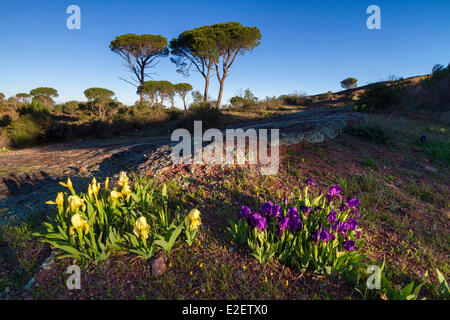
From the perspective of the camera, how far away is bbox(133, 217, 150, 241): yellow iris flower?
5.57 ft

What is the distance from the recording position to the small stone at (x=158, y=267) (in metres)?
1.78

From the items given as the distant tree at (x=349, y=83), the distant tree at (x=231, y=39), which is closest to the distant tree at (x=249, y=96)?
the distant tree at (x=231, y=39)

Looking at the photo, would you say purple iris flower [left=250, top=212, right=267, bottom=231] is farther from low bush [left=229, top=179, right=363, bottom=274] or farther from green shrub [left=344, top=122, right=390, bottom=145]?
green shrub [left=344, top=122, right=390, bottom=145]

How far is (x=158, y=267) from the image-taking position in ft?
5.99

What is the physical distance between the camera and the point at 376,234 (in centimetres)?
233

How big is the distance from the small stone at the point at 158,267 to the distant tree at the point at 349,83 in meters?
42.6

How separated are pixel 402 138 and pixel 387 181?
3.27 m

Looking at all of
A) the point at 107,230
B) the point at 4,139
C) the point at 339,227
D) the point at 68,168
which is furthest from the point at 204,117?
the point at 339,227

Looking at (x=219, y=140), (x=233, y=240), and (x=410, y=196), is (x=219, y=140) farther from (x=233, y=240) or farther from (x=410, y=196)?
(x=410, y=196)

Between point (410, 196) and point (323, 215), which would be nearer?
point (323, 215)

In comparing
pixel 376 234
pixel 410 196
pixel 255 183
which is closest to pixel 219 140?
pixel 255 183

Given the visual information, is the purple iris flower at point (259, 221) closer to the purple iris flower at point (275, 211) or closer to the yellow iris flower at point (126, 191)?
the purple iris flower at point (275, 211)

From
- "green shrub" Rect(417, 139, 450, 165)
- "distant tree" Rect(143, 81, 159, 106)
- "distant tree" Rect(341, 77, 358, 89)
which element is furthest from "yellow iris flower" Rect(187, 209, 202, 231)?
"distant tree" Rect(341, 77, 358, 89)

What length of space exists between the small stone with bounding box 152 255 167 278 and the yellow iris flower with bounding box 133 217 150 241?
269 millimetres
